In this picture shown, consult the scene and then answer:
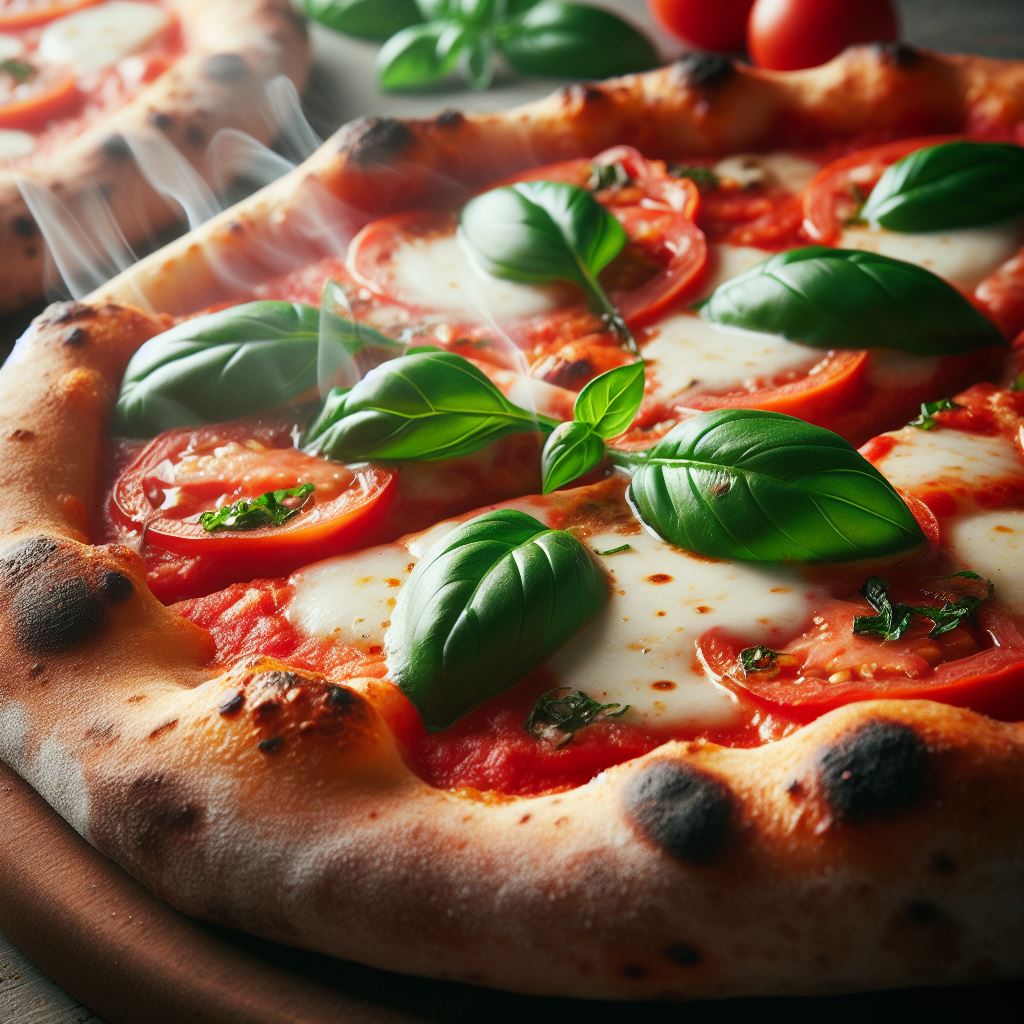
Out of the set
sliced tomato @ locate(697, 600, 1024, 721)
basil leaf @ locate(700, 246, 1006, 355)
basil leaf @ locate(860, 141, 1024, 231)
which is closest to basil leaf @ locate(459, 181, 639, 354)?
basil leaf @ locate(700, 246, 1006, 355)

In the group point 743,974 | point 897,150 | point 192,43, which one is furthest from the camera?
point 192,43

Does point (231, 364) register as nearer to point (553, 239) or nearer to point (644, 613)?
point (553, 239)

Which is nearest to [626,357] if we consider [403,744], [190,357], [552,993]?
[190,357]

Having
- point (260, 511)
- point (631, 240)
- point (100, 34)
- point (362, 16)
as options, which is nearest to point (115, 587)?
point (260, 511)

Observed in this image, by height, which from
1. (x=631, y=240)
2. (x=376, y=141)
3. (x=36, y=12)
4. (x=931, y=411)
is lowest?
(x=931, y=411)

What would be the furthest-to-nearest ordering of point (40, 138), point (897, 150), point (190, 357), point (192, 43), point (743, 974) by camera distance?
point (192, 43) → point (40, 138) → point (897, 150) → point (190, 357) → point (743, 974)

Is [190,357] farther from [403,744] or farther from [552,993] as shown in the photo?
[552,993]
